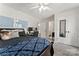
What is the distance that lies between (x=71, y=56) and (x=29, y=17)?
42.3 inches

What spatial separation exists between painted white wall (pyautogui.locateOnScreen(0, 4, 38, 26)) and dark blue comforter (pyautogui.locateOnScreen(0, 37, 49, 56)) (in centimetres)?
32

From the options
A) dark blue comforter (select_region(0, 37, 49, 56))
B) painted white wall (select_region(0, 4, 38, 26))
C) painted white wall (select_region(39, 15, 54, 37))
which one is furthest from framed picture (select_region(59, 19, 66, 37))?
painted white wall (select_region(0, 4, 38, 26))

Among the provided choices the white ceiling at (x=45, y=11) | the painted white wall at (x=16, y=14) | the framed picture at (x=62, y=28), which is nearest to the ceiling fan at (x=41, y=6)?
the white ceiling at (x=45, y=11)

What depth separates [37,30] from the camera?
7.29ft

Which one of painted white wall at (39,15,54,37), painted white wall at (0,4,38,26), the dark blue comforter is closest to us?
the dark blue comforter

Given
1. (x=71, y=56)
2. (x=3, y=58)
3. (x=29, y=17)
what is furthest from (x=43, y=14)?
(x=3, y=58)

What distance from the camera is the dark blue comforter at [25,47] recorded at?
77.6 inches

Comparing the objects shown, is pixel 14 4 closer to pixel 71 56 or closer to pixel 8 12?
pixel 8 12

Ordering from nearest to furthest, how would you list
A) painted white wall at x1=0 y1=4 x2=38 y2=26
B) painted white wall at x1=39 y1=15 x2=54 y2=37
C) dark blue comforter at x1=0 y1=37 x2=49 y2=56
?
dark blue comforter at x1=0 y1=37 x2=49 y2=56, painted white wall at x1=0 y1=4 x2=38 y2=26, painted white wall at x1=39 y1=15 x2=54 y2=37

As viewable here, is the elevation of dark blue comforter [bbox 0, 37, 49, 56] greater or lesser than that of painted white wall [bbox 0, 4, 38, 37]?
lesser

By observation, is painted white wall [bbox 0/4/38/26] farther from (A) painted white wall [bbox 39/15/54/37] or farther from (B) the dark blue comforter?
(B) the dark blue comforter

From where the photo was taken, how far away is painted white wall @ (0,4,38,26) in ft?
6.89

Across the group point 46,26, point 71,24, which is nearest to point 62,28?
point 71,24

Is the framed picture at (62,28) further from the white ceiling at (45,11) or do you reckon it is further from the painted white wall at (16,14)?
the painted white wall at (16,14)
